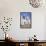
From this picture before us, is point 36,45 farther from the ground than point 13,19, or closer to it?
closer to it

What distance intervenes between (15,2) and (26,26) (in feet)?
3.29

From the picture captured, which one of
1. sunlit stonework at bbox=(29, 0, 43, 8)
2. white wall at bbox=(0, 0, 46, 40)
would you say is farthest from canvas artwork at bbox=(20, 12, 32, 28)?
sunlit stonework at bbox=(29, 0, 43, 8)

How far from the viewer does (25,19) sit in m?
5.23

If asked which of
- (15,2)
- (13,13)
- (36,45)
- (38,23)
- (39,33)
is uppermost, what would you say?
(15,2)

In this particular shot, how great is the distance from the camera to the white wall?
16.9 feet

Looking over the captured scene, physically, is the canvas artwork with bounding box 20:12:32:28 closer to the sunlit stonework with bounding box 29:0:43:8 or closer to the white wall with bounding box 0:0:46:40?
the white wall with bounding box 0:0:46:40

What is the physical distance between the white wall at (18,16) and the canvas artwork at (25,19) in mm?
115

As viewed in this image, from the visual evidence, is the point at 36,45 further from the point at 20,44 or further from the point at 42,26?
the point at 42,26

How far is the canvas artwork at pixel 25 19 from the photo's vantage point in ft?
17.1

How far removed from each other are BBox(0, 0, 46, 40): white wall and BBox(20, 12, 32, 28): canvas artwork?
0.11 metres

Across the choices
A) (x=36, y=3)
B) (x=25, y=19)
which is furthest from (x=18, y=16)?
(x=36, y=3)

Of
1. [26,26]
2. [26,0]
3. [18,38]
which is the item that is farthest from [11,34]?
[26,0]

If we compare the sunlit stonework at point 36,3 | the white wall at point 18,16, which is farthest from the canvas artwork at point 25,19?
the sunlit stonework at point 36,3

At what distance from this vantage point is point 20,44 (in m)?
4.41
